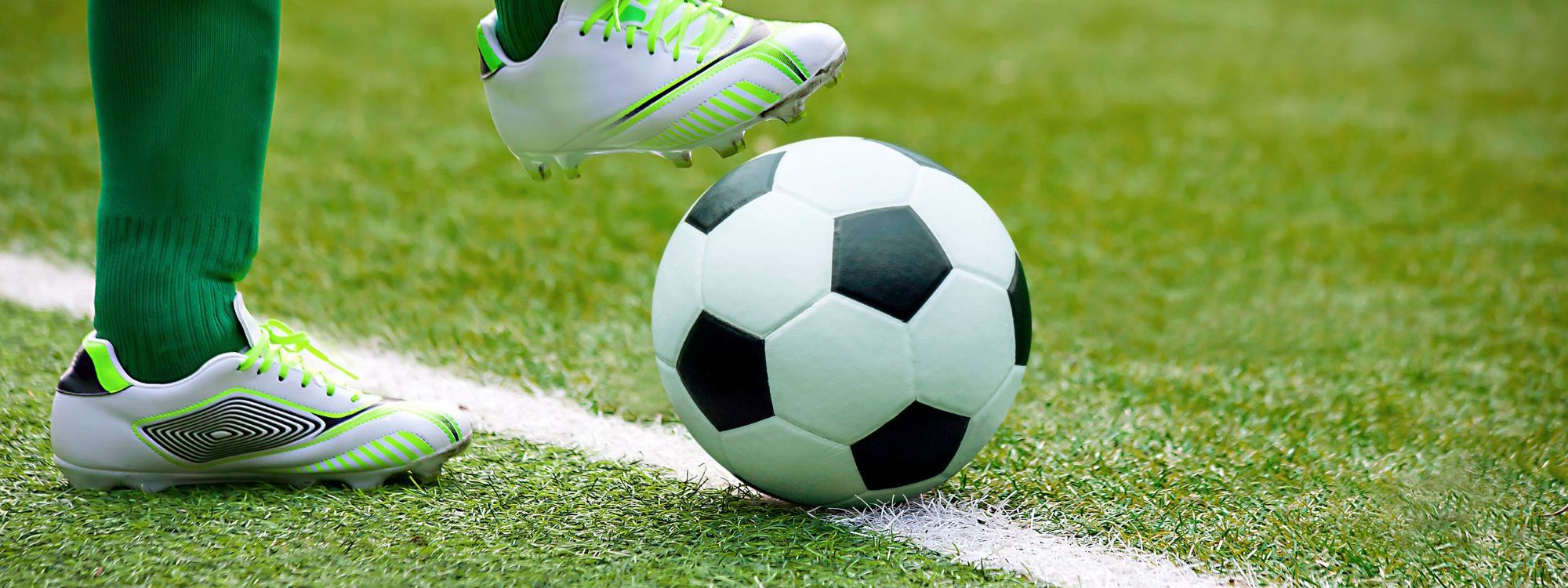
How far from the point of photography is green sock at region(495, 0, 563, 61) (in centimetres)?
206

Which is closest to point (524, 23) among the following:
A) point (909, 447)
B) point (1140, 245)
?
point (909, 447)

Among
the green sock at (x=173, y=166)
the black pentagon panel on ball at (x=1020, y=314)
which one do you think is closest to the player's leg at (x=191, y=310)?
the green sock at (x=173, y=166)

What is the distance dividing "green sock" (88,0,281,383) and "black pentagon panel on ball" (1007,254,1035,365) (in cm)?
124

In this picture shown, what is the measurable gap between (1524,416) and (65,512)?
2.89 meters

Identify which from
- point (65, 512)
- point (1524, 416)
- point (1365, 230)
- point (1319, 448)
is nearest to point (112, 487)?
point (65, 512)

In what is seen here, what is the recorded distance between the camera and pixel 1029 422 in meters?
2.57

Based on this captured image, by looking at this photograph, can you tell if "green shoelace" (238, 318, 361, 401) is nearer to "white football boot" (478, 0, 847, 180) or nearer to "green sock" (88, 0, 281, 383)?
"green sock" (88, 0, 281, 383)

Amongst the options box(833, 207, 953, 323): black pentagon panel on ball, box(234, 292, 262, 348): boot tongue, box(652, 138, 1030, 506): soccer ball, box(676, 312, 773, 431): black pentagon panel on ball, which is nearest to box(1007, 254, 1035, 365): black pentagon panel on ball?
box(652, 138, 1030, 506): soccer ball

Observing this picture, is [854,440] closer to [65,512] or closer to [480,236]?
[65,512]

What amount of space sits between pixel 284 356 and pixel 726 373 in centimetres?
74

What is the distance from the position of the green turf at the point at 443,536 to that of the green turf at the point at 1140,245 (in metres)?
0.44

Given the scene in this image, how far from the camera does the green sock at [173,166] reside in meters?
1.84

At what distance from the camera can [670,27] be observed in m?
2.11

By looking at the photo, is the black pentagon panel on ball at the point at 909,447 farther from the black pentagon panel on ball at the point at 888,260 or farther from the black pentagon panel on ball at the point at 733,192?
the black pentagon panel on ball at the point at 733,192
